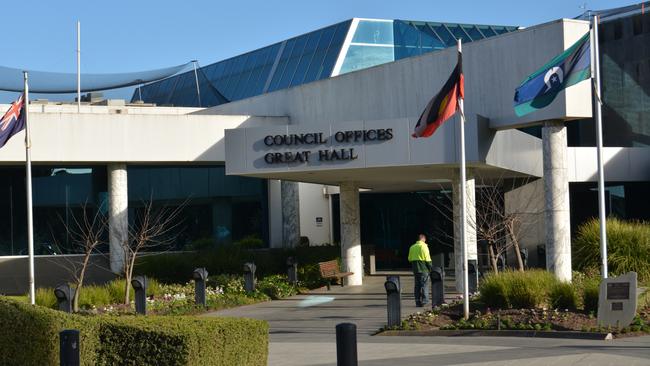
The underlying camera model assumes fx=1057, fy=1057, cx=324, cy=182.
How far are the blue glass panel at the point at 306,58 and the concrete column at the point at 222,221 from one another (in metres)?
8.17

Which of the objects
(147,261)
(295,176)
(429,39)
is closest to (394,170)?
(295,176)

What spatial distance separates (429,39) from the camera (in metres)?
44.0

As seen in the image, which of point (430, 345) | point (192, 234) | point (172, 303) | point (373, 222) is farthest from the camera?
point (373, 222)

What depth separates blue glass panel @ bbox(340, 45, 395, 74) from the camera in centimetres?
4147

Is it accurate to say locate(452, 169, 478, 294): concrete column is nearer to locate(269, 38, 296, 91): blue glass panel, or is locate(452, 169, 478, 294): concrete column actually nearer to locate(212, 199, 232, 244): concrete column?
locate(212, 199, 232, 244): concrete column

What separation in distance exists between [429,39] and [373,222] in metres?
8.08

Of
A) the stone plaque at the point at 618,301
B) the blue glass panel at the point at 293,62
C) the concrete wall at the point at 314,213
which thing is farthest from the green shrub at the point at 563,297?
the blue glass panel at the point at 293,62

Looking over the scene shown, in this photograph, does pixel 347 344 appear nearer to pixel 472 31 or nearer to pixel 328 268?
pixel 328 268

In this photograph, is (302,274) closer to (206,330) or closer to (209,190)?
(209,190)

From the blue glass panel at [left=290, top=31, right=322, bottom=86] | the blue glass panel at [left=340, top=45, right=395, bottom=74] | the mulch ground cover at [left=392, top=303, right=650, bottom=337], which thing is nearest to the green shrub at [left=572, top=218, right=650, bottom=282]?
the mulch ground cover at [left=392, top=303, right=650, bottom=337]

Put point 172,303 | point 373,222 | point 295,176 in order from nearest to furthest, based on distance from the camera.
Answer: point 172,303
point 295,176
point 373,222

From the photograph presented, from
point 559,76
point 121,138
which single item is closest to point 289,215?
point 121,138

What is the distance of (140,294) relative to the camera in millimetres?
23562

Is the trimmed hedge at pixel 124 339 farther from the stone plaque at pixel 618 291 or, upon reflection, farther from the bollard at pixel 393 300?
the stone plaque at pixel 618 291
